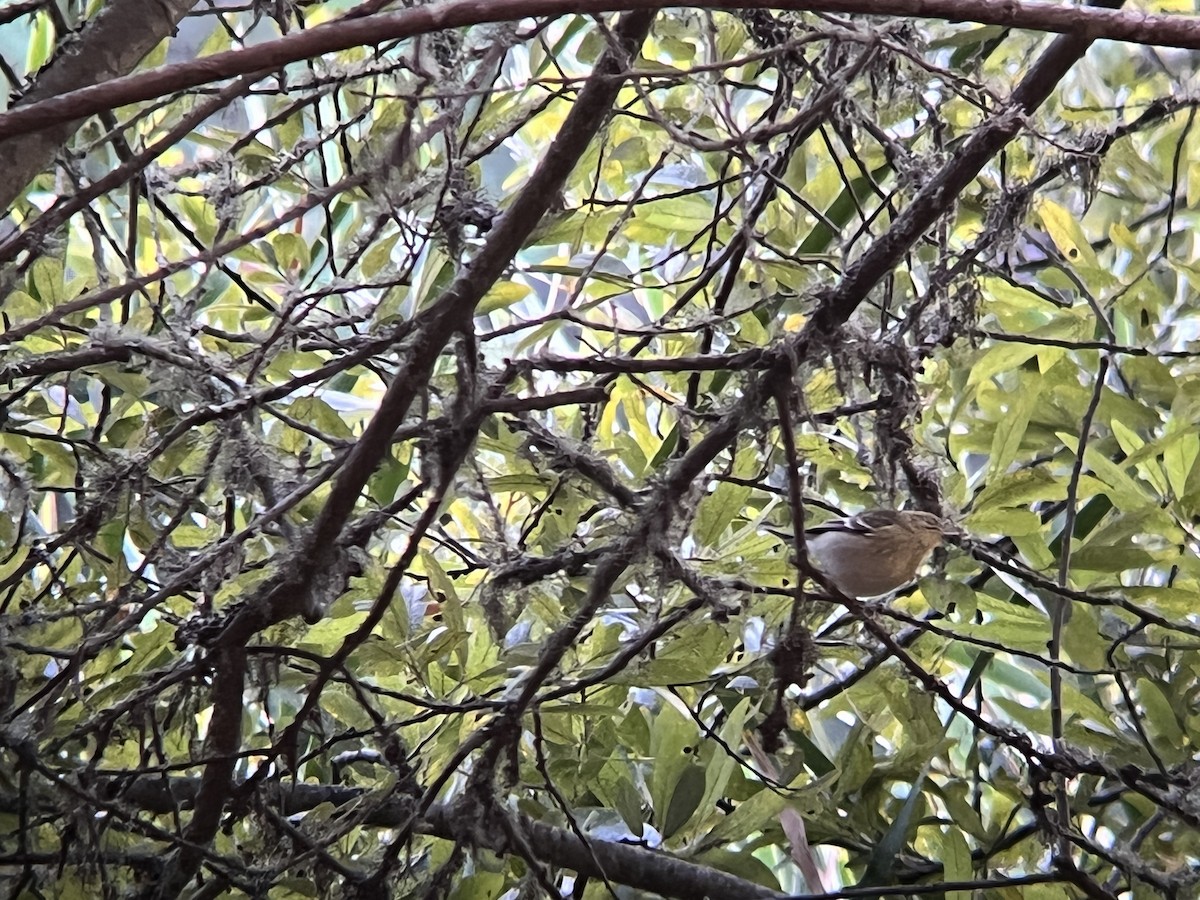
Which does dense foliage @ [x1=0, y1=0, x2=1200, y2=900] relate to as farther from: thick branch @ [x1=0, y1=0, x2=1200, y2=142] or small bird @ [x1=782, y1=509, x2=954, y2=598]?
thick branch @ [x1=0, y1=0, x2=1200, y2=142]

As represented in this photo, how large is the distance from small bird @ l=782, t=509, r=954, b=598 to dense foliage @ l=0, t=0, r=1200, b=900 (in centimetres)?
2

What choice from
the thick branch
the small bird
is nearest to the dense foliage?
the small bird

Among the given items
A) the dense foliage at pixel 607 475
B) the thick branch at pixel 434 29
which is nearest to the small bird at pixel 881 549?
the dense foliage at pixel 607 475

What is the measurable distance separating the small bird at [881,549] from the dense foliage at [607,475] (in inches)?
0.9

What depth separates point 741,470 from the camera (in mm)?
989

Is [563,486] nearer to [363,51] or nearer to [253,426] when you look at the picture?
[253,426]

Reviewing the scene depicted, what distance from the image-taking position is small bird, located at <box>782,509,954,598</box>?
940mm

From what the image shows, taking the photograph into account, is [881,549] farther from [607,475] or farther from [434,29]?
[434,29]

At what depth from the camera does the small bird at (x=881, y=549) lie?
0.94 meters

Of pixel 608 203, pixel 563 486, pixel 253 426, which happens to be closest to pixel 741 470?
pixel 563 486

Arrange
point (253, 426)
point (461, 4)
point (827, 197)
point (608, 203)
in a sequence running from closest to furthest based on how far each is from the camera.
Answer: point (461, 4), point (253, 426), point (608, 203), point (827, 197)

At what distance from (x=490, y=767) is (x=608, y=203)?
0.49 m

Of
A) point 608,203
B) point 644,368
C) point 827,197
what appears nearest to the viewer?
point 644,368

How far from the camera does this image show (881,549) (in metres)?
0.97
